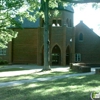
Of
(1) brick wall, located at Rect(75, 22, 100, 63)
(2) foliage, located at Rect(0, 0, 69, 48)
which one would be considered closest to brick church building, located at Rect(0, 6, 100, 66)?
(1) brick wall, located at Rect(75, 22, 100, 63)

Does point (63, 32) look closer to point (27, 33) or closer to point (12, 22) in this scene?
point (27, 33)

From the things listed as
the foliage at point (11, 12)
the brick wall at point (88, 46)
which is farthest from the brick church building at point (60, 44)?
the foliage at point (11, 12)

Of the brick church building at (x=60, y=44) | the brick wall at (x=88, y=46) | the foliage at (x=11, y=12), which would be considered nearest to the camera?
the foliage at (x=11, y=12)

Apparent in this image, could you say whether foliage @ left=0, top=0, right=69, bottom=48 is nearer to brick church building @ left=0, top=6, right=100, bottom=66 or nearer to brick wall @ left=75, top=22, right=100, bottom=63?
brick church building @ left=0, top=6, right=100, bottom=66

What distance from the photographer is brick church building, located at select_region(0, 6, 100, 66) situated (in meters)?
40.5

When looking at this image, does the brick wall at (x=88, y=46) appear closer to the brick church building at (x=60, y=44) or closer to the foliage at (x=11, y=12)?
the brick church building at (x=60, y=44)

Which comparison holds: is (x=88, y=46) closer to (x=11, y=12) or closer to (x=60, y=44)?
(x=60, y=44)

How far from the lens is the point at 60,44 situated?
40375 mm

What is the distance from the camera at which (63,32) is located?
132 ft

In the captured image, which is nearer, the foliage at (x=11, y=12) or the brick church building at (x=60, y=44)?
the foliage at (x=11, y=12)

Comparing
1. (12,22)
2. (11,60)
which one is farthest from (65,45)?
(12,22)

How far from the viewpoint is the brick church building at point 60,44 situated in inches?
1596

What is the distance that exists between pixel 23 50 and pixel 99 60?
14747 millimetres

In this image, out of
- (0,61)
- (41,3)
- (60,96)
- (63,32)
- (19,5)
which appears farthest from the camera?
(0,61)
